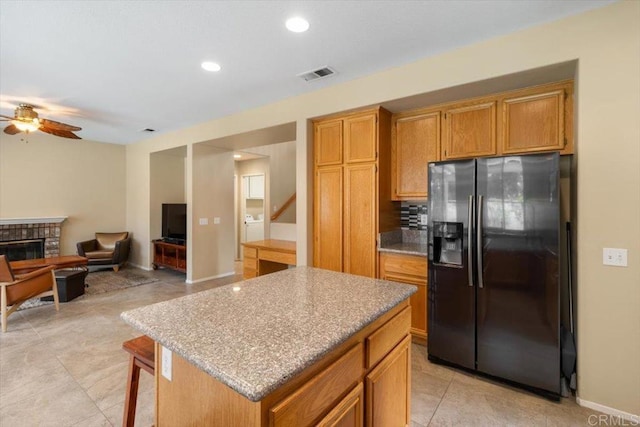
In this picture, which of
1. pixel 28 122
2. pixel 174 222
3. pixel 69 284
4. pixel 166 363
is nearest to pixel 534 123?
pixel 166 363

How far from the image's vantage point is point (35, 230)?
18.4 feet

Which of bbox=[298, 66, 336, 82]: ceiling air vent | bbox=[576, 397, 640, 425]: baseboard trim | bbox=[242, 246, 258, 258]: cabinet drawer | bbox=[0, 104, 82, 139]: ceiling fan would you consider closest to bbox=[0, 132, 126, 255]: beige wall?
bbox=[0, 104, 82, 139]: ceiling fan

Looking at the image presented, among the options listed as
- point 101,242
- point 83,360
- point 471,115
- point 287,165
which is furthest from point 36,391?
point 287,165

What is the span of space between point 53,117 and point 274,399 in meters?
5.71

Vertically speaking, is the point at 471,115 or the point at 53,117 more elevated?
the point at 53,117

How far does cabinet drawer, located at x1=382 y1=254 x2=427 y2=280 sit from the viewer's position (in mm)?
2912

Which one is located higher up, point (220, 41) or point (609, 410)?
point (220, 41)

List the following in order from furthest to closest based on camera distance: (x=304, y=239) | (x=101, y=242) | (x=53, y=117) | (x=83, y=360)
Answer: (x=101, y=242) → (x=53, y=117) → (x=304, y=239) → (x=83, y=360)

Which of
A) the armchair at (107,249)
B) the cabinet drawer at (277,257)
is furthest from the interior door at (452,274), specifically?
the armchair at (107,249)

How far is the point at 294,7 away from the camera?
201cm

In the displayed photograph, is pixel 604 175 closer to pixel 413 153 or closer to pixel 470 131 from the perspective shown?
pixel 470 131

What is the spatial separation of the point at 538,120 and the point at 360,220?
1.79 metres

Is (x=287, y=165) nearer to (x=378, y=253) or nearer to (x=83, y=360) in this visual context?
(x=378, y=253)

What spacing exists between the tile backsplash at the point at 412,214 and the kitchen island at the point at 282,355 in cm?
192
